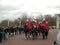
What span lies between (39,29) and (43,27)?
2.01ft

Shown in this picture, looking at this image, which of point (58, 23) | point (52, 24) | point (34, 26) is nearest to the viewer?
point (34, 26)

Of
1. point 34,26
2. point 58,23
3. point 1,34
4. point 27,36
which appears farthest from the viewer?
point 58,23

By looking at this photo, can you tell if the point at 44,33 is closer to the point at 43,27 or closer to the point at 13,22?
the point at 43,27

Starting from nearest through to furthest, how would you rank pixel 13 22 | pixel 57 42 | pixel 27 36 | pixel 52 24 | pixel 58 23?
pixel 57 42
pixel 27 36
pixel 13 22
pixel 58 23
pixel 52 24

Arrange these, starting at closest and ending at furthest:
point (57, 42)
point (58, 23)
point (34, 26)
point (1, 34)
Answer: point (57, 42), point (1, 34), point (34, 26), point (58, 23)

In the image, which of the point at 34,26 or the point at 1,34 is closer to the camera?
the point at 1,34

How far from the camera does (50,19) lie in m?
106

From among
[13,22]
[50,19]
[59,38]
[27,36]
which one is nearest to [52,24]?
[50,19]

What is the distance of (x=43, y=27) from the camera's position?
27828 mm

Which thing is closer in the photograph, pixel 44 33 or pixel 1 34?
pixel 1 34

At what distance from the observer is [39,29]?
28203 millimetres

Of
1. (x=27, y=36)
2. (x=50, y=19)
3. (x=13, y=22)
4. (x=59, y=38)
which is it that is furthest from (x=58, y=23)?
(x=59, y=38)

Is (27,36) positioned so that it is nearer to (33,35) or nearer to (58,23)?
(33,35)

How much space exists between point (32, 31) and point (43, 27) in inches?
51.8
